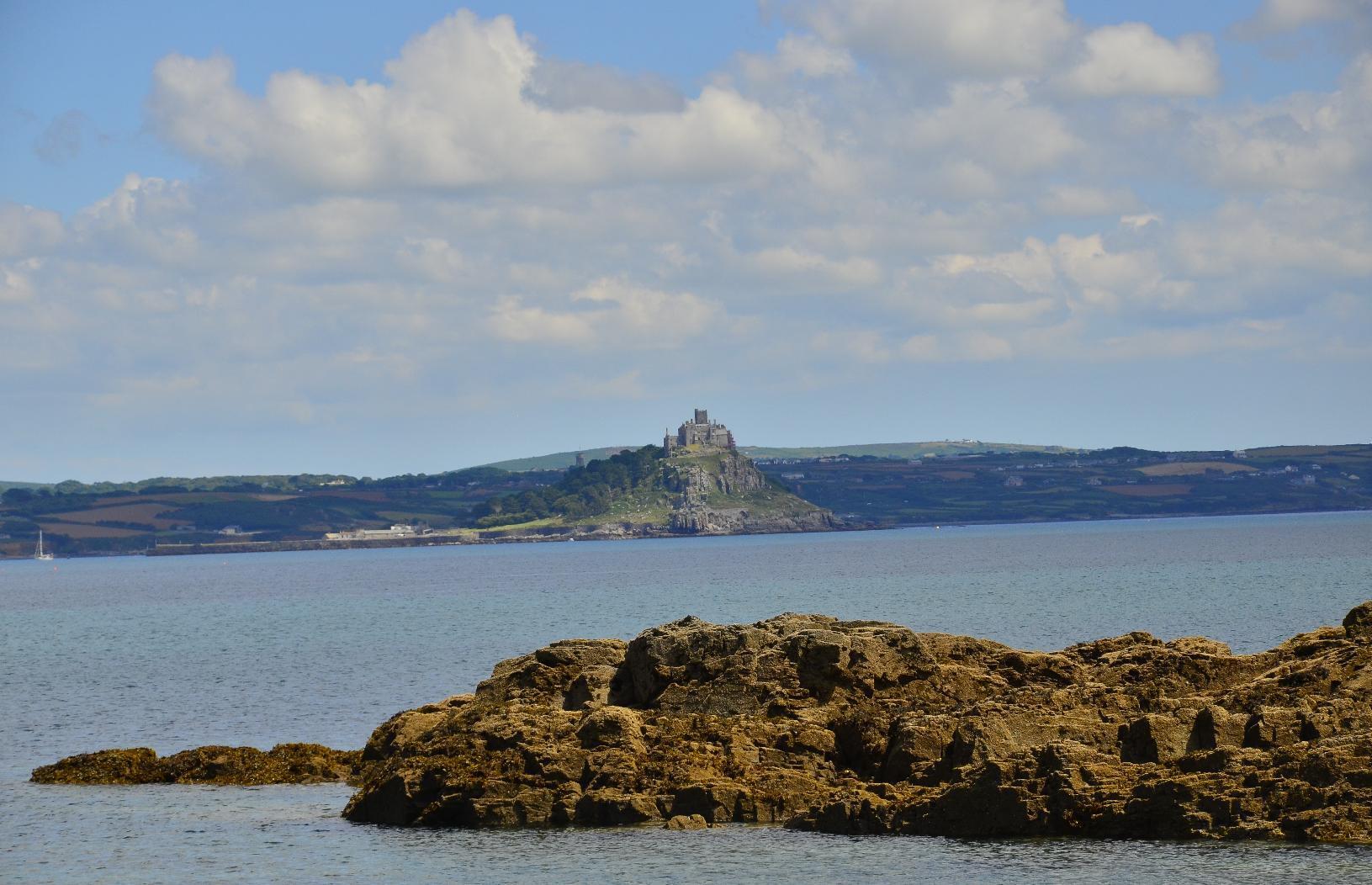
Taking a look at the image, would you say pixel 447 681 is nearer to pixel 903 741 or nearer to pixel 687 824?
pixel 687 824

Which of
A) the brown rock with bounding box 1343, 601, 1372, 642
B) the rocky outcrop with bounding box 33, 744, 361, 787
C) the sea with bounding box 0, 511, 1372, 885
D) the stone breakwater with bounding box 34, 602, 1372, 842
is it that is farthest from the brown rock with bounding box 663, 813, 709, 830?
the brown rock with bounding box 1343, 601, 1372, 642

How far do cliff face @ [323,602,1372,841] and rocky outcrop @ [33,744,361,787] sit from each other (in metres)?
2.00

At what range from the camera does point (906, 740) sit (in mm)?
29781

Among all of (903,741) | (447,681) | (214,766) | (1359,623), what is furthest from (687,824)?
(447,681)

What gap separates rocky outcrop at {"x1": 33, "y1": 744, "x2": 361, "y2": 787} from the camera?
37750 mm

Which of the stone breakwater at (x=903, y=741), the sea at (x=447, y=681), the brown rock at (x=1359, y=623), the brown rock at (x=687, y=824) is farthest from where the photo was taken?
the brown rock at (x=1359, y=623)

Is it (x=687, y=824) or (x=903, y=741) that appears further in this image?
(x=903, y=741)

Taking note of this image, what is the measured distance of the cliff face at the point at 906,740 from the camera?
26906 millimetres

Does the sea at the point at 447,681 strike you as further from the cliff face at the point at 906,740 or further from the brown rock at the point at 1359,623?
the brown rock at the point at 1359,623

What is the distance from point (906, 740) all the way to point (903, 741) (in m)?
0.07

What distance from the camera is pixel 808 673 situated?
3281cm

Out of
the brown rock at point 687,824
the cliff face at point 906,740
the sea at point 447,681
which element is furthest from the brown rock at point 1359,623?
the brown rock at point 687,824

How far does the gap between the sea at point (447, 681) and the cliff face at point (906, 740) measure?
666 millimetres

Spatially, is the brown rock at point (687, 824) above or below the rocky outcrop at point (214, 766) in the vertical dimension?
above
